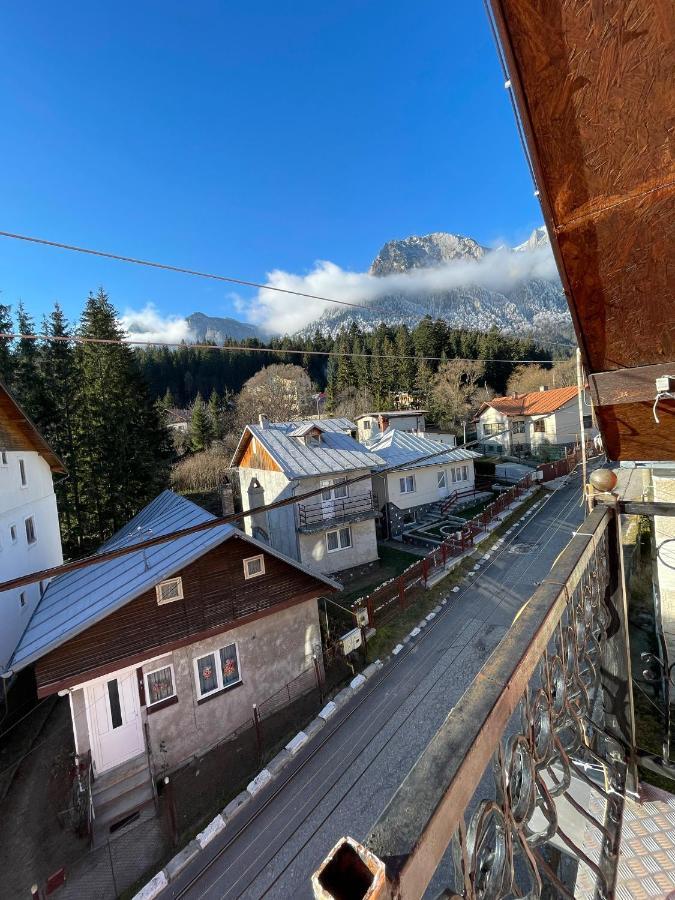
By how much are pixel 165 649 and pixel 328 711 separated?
401 cm

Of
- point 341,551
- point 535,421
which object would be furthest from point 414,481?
point 535,421

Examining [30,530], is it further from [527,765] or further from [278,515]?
[527,765]

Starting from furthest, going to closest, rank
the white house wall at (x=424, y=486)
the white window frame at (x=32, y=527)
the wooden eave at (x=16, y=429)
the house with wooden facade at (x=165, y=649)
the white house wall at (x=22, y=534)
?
the white house wall at (x=424, y=486), the white window frame at (x=32, y=527), the wooden eave at (x=16, y=429), the white house wall at (x=22, y=534), the house with wooden facade at (x=165, y=649)

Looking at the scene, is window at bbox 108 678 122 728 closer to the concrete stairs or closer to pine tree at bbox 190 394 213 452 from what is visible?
the concrete stairs

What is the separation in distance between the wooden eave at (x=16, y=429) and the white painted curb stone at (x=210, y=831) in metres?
12.3

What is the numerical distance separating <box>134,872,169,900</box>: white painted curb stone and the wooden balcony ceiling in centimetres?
950

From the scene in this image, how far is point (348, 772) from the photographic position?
26.1 feet

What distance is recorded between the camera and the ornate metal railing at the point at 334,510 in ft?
56.7

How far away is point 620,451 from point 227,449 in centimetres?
3266

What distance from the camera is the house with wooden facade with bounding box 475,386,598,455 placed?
34.0 m

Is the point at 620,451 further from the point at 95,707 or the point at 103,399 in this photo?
the point at 103,399

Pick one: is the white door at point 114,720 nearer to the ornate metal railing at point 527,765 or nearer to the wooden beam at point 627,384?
the ornate metal railing at point 527,765

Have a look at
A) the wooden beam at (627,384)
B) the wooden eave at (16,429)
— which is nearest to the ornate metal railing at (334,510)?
the wooden eave at (16,429)

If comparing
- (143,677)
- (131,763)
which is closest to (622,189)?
(143,677)
